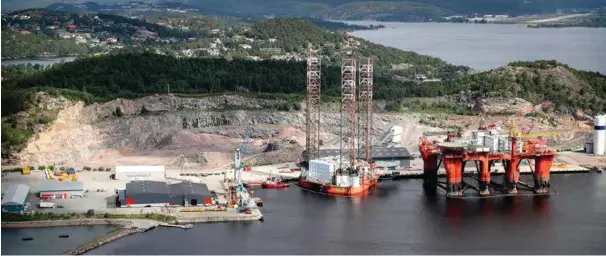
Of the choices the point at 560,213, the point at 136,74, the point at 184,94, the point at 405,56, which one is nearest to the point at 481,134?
the point at 560,213

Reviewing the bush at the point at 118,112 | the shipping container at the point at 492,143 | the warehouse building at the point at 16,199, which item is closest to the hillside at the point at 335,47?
the bush at the point at 118,112

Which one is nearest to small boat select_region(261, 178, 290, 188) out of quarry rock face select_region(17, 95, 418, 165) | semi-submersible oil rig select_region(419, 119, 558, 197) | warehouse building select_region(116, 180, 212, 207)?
warehouse building select_region(116, 180, 212, 207)

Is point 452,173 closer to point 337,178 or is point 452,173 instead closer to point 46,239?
point 337,178

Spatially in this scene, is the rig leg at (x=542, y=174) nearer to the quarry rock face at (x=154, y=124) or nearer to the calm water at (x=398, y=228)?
the calm water at (x=398, y=228)

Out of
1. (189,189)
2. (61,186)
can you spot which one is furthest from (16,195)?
(189,189)

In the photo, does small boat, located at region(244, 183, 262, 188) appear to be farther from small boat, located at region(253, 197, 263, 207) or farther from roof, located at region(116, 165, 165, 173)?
roof, located at region(116, 165, 165, 173)
